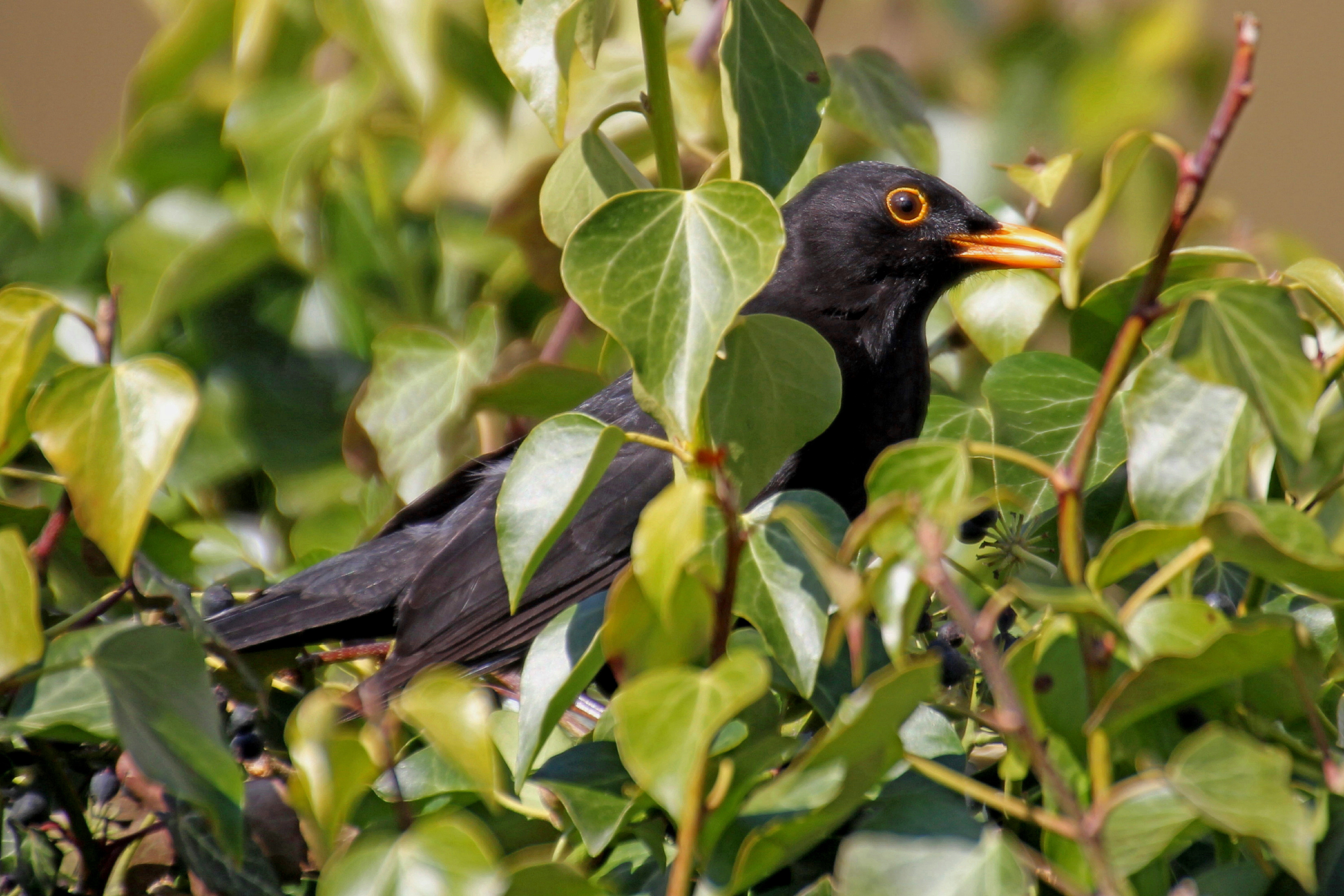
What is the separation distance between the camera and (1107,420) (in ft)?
5.31

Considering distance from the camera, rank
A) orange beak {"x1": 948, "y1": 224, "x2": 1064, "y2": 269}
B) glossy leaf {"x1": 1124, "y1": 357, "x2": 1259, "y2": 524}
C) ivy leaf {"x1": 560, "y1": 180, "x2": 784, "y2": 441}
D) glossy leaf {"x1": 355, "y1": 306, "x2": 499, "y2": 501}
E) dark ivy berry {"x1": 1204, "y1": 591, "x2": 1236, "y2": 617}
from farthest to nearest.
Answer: orange beak {"x1": 948, "y1": 224, "x2": 1064, "y2": 269}, glossy leaf {"x1": 355, "y1": 306, "x2": 499, "y2": 501}, dark ivy berry {"x1": 1204, "y1": 591, "x2": 1236, "y2": 617}, ivy leaf {"x1": 560, "y1": 180, "x2": 784, "y2": 441}, glossy leaf {"x1": 1124, "y1": 357, "x2": 1259, "y2": 524}

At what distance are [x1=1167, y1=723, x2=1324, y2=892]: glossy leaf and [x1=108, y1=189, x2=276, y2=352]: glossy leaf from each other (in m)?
1.93

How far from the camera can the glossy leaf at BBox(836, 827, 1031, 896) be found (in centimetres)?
103

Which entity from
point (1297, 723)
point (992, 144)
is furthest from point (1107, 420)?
point (992, 144)

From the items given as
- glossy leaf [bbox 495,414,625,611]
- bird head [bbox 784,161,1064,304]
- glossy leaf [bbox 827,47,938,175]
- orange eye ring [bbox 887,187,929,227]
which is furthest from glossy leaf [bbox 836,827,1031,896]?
orange eye ring [bbox 887,187,929,227]

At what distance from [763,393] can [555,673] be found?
1.16ft

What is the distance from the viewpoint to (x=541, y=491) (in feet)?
4.07

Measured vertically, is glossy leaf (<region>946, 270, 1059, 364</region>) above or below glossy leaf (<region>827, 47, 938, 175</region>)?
below

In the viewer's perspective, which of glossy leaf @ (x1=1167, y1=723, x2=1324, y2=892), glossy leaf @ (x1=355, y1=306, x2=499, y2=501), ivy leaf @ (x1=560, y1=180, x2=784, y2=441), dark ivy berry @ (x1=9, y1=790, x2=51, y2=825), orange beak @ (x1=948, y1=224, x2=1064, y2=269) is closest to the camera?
glossy leaf @ (x1=1167, y1=723, x2=1324, y2=892)

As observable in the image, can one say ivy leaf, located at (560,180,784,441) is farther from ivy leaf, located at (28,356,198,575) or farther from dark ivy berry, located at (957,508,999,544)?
dark ivy berry, located at (957,508,999,544)

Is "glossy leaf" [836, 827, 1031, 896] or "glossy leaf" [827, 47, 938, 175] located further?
"glossy leaf" [827, 47, 938, 175]

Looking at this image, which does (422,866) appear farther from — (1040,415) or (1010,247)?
(1010,247)

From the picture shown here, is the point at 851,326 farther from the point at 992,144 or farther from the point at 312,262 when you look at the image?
the point at 312,262

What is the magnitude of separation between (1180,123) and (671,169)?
240 centimetres
